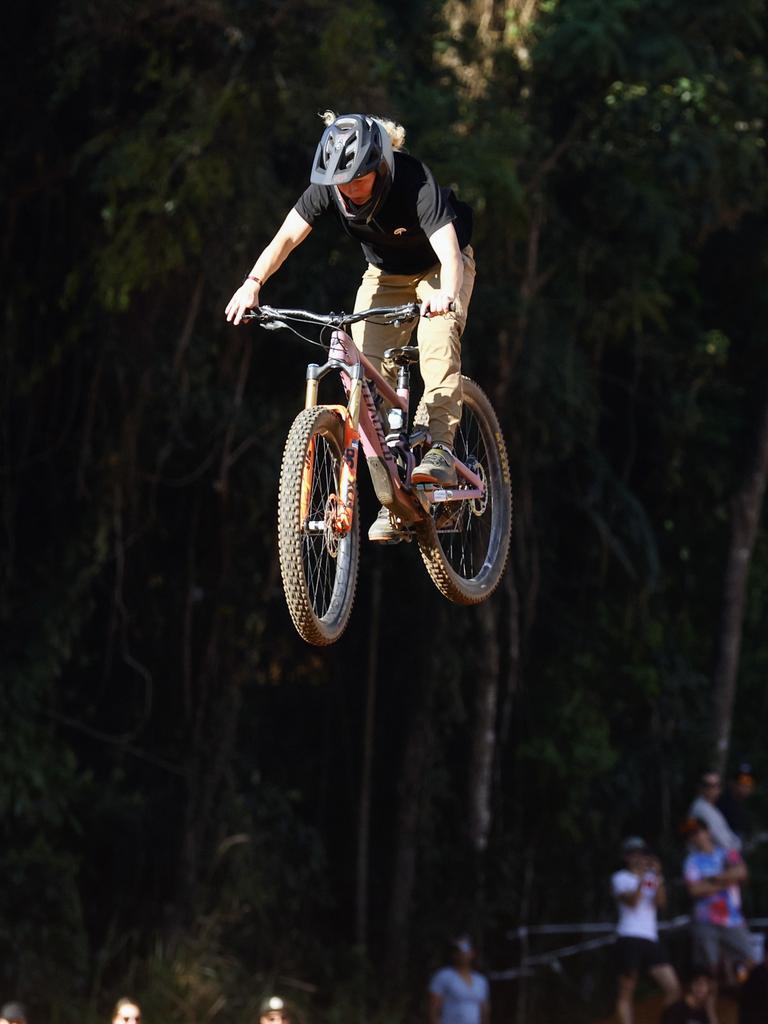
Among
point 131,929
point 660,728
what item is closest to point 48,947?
point 131,929

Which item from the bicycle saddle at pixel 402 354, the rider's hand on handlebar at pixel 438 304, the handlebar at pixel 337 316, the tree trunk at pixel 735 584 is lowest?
the tree trunk at pixel 735 584

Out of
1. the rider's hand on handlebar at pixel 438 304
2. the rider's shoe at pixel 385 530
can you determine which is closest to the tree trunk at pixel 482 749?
the rider's shoe at pixel 385 530

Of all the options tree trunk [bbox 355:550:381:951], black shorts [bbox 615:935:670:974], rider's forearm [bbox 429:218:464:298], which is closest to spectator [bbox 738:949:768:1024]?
black shorts [bbox 615:935:670:974]

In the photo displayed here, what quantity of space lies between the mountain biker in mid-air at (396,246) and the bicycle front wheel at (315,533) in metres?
0.19

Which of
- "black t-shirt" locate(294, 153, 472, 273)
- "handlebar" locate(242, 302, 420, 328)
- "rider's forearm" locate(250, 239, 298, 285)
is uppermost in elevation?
"black t-shirt" locate(294, 153, 472, 273)

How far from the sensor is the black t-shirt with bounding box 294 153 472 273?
17.9ft

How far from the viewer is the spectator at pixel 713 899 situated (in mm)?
12219

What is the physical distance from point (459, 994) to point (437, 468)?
275 inches

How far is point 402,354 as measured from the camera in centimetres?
602

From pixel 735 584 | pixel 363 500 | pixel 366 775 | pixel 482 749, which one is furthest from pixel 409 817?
pixel 735 584

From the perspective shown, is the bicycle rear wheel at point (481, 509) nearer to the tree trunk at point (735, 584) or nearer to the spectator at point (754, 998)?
the spectator at point (754, 998)

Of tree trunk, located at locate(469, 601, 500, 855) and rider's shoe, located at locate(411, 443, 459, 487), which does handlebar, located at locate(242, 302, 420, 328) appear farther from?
tree trunk, located at locate(469, 601, 500, 855)

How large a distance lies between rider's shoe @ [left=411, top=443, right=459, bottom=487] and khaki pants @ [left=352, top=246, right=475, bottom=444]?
99 mm

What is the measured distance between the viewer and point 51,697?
509 inches
